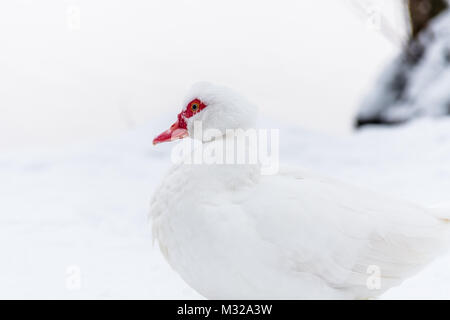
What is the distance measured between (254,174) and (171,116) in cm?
269

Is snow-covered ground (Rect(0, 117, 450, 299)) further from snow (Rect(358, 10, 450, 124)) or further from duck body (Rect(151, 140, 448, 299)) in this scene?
snow (Rect(358, 10, 450, 124))

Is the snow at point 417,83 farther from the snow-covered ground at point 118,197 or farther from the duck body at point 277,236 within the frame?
the duck body at point 277,236

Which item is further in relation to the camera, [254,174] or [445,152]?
[445,152]

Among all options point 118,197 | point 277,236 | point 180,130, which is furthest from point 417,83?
point 277,236

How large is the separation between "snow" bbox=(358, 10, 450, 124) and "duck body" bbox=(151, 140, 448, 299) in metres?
3.59

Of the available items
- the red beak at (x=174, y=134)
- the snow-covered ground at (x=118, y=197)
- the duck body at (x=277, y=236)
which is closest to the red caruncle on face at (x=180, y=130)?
the red beak at (x=174, y=134)

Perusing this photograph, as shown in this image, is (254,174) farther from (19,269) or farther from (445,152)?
(445,152)

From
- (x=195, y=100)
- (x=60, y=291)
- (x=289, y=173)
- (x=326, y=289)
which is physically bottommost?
(x=60, y=291)

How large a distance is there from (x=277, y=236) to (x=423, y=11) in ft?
17.8

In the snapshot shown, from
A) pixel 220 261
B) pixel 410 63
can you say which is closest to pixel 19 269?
pixel 220 261

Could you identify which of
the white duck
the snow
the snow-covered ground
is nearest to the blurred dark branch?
the snow

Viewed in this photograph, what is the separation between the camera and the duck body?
1170mm

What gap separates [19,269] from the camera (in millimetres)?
1850

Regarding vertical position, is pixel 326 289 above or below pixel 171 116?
below
